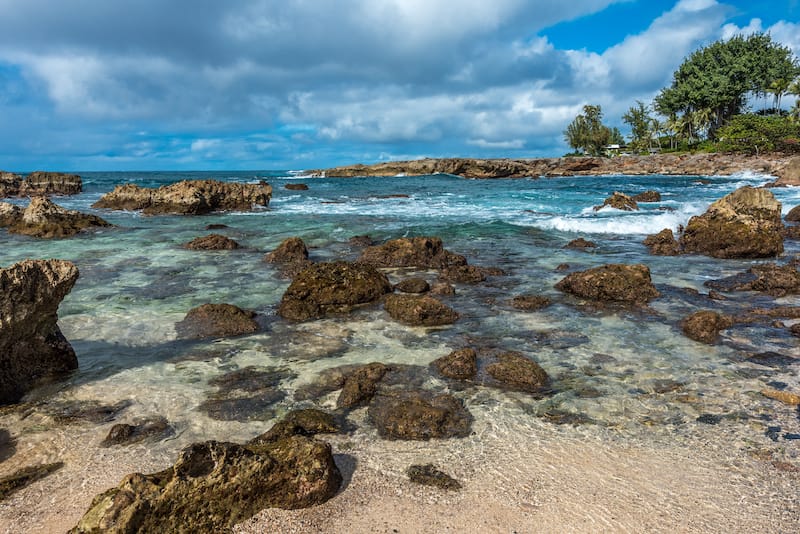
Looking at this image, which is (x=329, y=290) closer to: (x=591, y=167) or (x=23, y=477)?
(x=23, y=477)

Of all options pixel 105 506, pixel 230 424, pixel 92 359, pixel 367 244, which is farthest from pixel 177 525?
pixel 367 244

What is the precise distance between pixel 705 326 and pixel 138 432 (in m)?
7.70

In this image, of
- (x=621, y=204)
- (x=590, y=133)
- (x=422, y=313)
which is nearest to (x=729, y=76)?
(x=590, y=133)

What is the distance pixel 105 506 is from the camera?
3197 millimetres

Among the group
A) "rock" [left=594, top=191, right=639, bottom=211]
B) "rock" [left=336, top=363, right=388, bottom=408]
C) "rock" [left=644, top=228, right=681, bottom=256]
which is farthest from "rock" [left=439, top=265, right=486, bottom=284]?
"rock" [left=594, top=191, right=639, bottom=211]

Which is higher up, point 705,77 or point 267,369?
point 705,77

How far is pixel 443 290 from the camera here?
33.3 feet

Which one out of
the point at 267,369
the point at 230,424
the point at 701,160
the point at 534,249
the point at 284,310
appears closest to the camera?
the point at 230,424

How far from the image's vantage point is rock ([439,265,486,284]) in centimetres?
1132

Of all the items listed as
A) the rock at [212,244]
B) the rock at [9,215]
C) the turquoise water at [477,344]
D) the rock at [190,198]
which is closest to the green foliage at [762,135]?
the turquoise water at [477,344]

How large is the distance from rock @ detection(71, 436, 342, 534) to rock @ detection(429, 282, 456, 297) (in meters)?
6.37

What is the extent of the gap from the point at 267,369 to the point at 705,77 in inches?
4073

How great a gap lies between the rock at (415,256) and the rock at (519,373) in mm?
6710

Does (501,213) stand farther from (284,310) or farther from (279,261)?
(284,310)
